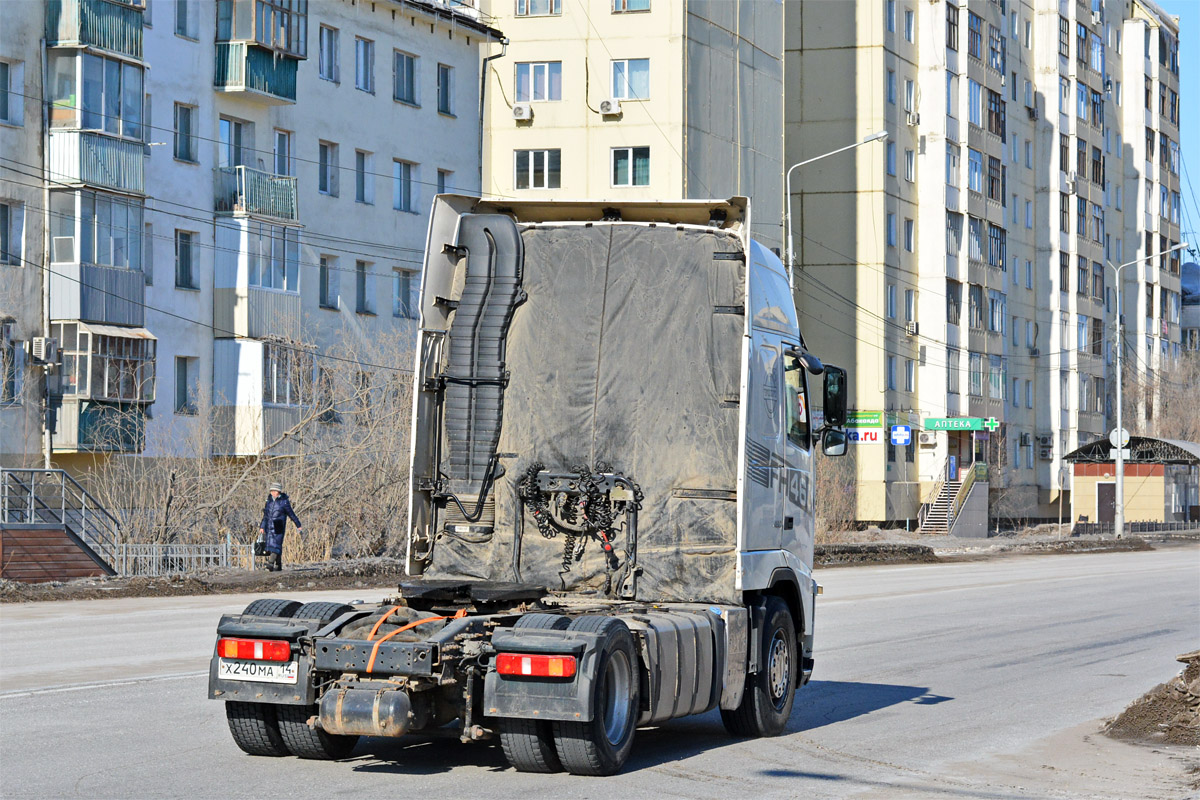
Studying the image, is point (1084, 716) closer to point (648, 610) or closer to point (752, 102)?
point (648, 610)

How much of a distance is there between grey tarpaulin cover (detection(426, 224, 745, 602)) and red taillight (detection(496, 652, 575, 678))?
1990 mm

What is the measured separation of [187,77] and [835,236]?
35.4m

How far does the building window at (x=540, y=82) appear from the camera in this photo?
206 ft

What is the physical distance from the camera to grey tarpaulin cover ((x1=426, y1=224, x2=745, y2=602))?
11.0 metres

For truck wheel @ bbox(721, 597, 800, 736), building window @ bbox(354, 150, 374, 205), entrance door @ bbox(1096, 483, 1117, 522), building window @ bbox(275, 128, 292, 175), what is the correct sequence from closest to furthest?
1. truck wheel @ bbox(721, 597, 800, 736)
2. building window @ bbox(275, 128, 292, 175)
3. building window @ bbox(354, 150, 374, 205)
4. entrance door @ bbox(1096, 483, 1117, 522)

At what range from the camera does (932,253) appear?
245ft

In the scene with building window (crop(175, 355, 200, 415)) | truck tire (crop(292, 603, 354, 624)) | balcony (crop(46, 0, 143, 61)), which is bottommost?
truck tire (crop(292, 603, 354, 624))

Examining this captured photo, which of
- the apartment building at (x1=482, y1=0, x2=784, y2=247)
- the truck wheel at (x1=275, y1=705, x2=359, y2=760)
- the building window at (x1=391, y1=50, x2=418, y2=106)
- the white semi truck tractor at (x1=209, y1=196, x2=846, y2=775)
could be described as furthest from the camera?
the apartment building at (x1=482, y1=0, x2=784, y2=247)

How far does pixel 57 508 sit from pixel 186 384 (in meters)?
9.90

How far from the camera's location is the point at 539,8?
6306 centimetres

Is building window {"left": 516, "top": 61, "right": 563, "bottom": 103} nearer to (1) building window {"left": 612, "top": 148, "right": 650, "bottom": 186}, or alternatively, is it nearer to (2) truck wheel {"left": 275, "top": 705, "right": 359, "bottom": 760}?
(1) building window {"left": 612, "top": 148, "right": 650, "bottom": 186}

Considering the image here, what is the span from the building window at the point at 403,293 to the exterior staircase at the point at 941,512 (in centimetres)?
2759

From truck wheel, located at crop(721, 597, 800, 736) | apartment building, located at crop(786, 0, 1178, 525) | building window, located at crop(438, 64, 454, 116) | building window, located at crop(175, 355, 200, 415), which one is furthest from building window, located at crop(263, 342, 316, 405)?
truck wheel, located at crop(721, 597, 800, 736)

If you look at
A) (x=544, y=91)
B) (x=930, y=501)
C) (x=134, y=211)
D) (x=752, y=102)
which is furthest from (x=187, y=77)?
(x=930, y=501)
